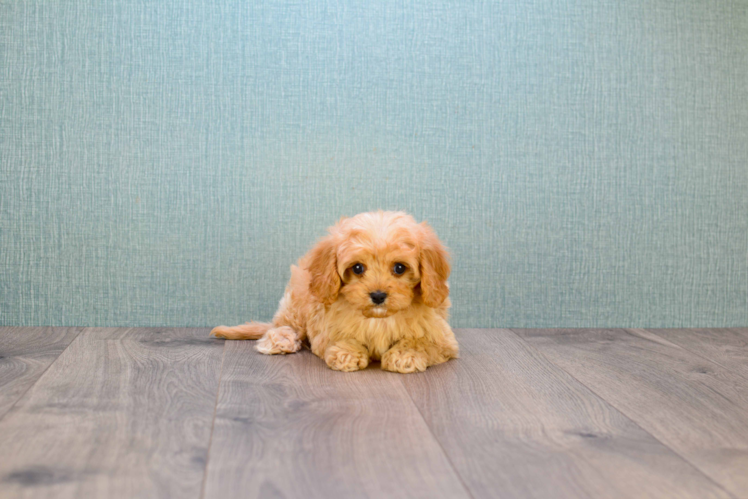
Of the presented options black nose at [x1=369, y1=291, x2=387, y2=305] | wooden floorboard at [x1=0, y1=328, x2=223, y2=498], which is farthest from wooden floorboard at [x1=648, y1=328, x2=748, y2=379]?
wooden floorboard at [x1=0, y1=328, x2=223, y2=498]

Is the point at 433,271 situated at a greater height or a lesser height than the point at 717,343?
greater

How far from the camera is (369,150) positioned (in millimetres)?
2654

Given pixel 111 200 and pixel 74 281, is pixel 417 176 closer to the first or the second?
pixel 111 200

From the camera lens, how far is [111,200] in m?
2.59

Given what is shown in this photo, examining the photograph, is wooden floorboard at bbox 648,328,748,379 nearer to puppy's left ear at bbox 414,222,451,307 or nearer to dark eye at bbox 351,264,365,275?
puppy's left ear at bbox 414,222,451,307

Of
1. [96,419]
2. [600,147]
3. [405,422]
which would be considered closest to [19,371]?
[96,419]

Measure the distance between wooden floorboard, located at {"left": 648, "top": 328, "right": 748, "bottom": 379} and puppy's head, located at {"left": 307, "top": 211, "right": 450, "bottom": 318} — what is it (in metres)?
1.02

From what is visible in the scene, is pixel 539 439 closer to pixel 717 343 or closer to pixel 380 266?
pixel 380 266

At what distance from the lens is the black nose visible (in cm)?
193

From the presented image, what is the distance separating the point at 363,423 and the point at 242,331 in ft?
3.25

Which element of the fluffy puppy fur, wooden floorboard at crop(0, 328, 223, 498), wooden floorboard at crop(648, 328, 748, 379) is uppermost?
the fluffy puppy fur

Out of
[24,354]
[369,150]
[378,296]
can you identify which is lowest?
[24,354]

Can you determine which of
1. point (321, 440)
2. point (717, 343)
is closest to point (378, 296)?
point (321, 440)

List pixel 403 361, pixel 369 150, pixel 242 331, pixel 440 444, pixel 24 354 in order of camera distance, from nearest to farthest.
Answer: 1. pixel 440 444
2. pixel 403 361
3. pixel 24 354
4. pixel 242 331
5. pixel 369 150
